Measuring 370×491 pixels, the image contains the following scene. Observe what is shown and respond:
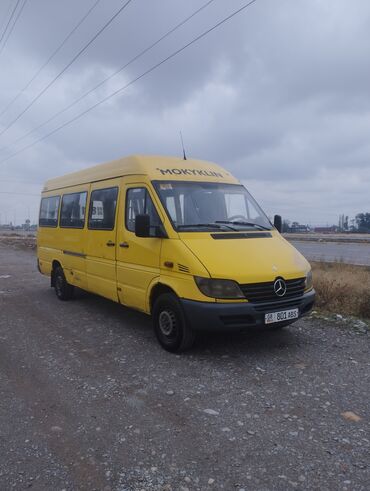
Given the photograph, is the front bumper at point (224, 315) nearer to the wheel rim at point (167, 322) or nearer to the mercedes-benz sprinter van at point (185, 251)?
the mercedes-benz sprinter van at point (185, 251)

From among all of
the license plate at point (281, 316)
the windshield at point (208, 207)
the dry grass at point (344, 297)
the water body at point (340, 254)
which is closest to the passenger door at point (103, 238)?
the windshield at point (208, 207)

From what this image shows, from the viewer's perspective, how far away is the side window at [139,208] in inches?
223

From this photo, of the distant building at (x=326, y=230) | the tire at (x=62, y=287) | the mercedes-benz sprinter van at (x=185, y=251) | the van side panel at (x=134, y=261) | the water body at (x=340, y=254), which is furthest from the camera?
the distant building at (x=326, y=230)

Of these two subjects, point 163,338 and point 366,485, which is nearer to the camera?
point 366,485

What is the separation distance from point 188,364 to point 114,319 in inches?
104

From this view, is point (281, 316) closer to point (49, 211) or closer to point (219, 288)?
point (219, 288)

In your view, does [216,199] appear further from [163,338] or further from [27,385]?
[27,385]

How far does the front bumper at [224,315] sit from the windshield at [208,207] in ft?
3.69

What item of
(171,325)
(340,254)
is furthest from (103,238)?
A: (340,254)

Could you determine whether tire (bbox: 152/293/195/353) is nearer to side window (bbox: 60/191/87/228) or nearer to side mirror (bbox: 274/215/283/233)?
side mirror (bbox: 274/215/283/233)

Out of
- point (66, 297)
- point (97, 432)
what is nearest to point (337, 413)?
point (97, 432)

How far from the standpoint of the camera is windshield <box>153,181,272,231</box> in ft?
18.6

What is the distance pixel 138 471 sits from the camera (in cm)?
299

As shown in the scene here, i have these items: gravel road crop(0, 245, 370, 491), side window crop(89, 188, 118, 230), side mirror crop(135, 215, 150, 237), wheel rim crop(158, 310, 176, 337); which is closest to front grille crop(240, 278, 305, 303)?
gravel road crop(0, 245, 370, 491)
